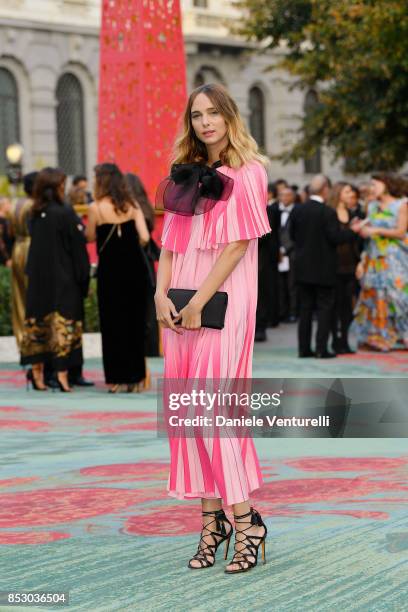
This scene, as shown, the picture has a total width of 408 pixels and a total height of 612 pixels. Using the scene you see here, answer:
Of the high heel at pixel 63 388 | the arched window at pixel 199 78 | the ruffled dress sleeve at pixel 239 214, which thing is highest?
the arched window at pixel 199 78

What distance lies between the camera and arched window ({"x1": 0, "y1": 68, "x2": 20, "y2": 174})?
34.9m

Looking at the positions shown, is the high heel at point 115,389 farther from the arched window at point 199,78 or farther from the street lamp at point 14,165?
the arched window at point 199,78

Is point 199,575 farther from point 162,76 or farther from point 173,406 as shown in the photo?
point 162,76

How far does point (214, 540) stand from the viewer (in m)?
5.57

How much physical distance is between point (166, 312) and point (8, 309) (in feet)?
34.4

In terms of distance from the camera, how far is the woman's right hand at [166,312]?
18.0ft

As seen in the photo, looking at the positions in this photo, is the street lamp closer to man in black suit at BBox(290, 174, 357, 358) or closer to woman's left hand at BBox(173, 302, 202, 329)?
man in black suit at BBox(290, 174, 357, 358)

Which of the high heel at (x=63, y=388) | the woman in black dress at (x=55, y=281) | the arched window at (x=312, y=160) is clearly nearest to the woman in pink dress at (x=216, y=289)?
the woman in black dress at (x=55, y=281)

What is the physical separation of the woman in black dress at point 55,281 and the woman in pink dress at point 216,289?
21.2ft

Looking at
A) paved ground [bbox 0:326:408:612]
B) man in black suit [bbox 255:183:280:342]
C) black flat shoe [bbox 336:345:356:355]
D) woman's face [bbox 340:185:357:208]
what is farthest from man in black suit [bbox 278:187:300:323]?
paved ground [bbox 0:326:408:612]

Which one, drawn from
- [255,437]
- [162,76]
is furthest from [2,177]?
[255,437]

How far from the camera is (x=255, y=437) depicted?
9.05 meters

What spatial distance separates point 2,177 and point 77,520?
89.2 ft

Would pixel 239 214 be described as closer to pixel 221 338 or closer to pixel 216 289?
pixel 216 289
